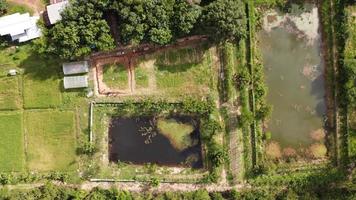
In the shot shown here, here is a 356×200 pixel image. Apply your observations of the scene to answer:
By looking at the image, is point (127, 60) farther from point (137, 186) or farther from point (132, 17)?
point (137, 186)

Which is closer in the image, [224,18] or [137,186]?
[224,18]

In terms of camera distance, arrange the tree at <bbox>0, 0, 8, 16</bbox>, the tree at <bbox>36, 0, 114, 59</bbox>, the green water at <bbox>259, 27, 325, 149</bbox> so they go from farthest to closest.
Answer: the green water at <bbox>259, 27, 325, 149</bbox>, the tree at <bbox>0, 0, 8, 16</bbox>, the tree at <bbox>36, 0, 114, 59</bbox>

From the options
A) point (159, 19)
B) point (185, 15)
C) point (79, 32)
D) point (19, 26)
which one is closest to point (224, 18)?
point (185, 15)

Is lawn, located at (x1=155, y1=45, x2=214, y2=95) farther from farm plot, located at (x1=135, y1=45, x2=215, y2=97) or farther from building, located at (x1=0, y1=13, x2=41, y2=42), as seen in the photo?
building, located at (x1=0, y1=13, x2=41, y2=42)

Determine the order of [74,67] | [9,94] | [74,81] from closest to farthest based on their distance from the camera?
[74,67]
[74,81]
[9,94]

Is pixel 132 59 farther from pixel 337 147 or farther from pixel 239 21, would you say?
pixel 337 147

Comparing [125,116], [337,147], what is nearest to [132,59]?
[125,116]

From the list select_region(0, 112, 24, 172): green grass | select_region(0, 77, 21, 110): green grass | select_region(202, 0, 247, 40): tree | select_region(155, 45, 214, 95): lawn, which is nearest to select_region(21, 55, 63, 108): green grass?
select_region(0, 77, 21, 110): green grass

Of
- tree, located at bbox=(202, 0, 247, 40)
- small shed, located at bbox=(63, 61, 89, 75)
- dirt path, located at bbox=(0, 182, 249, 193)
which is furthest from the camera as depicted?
dirt path, located at bbox=(0, 182, 249, 193)
